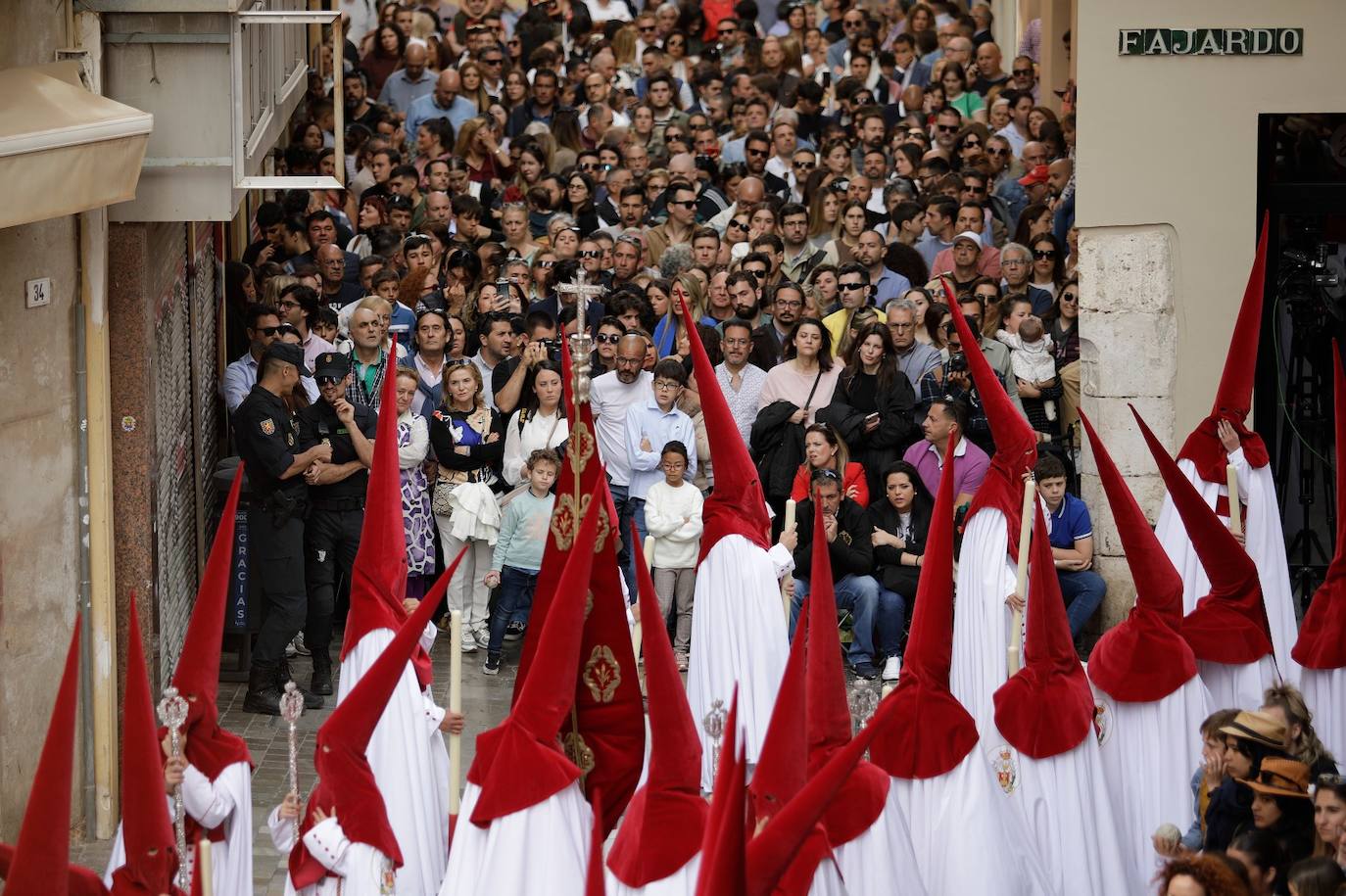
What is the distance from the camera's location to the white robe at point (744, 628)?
10469mm

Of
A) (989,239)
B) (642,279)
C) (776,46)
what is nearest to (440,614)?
(642,279)

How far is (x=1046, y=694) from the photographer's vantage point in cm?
881

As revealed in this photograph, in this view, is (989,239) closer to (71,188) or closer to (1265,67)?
(1265,67)

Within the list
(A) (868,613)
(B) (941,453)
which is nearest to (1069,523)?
(B) (941,453)

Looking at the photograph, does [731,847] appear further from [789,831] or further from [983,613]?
[983,613]

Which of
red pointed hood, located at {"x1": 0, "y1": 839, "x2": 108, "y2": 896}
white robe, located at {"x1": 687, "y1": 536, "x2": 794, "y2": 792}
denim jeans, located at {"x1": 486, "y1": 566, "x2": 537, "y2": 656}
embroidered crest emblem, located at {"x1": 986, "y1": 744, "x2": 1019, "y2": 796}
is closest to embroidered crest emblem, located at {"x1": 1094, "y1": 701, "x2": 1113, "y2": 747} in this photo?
embroidered crest emblem, located at {"x1": 986, "y1": 744, "x2": 1019, "y2": 796}

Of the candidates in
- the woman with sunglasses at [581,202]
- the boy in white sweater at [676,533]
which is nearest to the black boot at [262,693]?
the boy in white sweater at [676,533]

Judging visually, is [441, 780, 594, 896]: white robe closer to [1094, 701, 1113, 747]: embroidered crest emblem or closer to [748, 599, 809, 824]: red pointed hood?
[748, 599, 809, 824]: red pointed hood

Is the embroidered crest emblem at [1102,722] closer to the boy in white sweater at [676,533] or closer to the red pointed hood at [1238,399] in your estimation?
the red pointed hood at [1238,399]

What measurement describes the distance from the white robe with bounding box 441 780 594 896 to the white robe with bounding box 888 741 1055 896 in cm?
149

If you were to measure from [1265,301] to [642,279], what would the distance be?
4.27m

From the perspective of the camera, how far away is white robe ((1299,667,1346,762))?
31.7ft

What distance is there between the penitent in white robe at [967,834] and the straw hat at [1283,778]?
117cm

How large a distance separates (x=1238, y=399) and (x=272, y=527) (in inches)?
217
